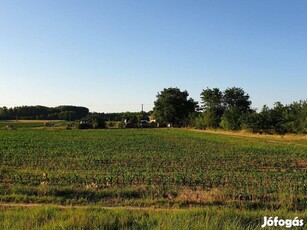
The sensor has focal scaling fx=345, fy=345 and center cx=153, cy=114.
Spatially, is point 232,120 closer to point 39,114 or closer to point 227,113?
point 227,113

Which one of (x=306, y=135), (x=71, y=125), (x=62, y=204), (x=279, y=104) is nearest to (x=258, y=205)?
(x=62, y=204)

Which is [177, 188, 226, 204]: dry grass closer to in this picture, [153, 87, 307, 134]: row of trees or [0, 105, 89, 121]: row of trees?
[153, 87, 307, 134]: row of trees

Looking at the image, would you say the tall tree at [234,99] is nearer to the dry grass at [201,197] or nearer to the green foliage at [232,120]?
the green foliage at [232,120]

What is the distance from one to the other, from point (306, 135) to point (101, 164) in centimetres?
4012

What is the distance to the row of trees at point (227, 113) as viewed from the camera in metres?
56.5

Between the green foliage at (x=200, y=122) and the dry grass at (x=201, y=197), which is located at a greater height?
the green foliage at (x=200, y=122)

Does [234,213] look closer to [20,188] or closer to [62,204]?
[62,204]

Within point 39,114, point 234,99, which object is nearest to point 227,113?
point 234,99

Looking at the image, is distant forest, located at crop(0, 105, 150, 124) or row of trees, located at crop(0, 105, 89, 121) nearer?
distant forest, located at crop(0, 105, 150, 124)

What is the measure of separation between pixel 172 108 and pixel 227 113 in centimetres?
3510

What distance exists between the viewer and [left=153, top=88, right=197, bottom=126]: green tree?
107 metres

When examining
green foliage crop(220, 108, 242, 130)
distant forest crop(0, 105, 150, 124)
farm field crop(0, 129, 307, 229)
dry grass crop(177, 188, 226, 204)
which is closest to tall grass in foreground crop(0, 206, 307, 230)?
farm field crop(0, 129, 307, 229)

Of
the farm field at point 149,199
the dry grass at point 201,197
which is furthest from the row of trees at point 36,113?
the dry grass at point 201,197

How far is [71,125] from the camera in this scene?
10138 centimetres
